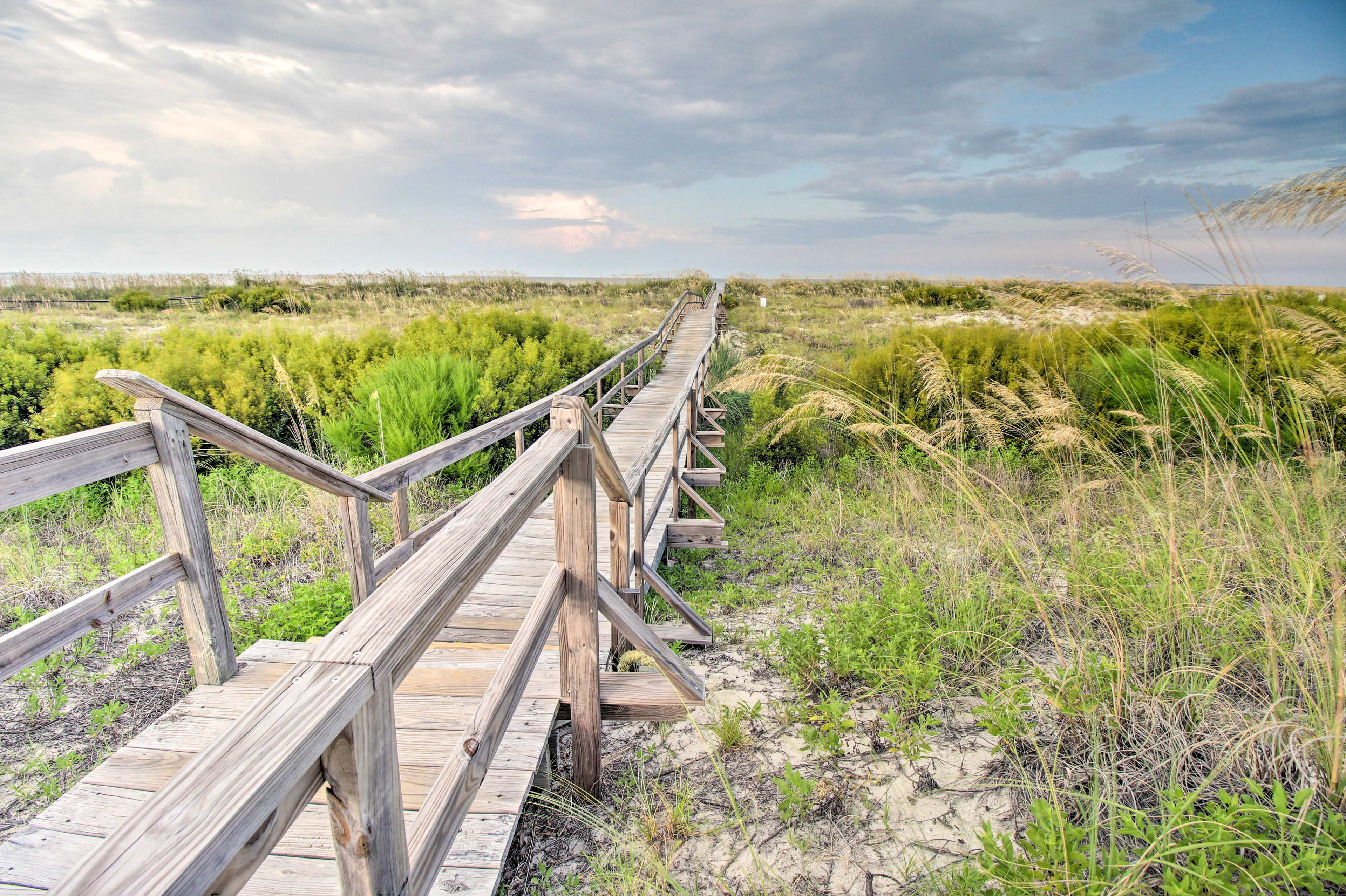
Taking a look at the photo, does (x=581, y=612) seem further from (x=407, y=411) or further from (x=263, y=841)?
(x=407, y=411)

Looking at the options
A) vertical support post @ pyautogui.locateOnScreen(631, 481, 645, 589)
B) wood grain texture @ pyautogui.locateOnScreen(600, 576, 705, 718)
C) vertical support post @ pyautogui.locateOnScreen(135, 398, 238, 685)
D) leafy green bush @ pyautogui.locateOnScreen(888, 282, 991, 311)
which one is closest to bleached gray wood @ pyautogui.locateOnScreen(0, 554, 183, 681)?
vertical support post @ pyautogui.locateOnScreen(135, 398, 238, 685)

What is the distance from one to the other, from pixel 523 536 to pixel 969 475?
442cm

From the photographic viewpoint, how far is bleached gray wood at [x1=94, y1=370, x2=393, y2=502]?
7.07ft

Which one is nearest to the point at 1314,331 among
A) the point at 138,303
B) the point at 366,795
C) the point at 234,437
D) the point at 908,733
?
the point at 908,733

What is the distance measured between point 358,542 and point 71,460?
1.31 m

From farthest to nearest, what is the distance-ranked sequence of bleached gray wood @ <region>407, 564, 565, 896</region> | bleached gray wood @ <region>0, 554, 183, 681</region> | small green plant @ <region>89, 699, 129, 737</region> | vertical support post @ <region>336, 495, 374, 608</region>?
small green plant @ <region>89, 699, 129, 737</region> < vertical support post @ <region>336, 495, 374, 608</region> < bleached gray wood @ <region>0, 554, 183, 681</region> < bleached gray wood @ <region>407, 564, 565, 896</region>

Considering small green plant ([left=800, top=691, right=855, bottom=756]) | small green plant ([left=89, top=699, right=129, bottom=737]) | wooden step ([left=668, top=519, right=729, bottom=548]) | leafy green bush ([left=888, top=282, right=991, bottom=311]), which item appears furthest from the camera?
leafy green bush ([left=888, top=282, right=991, bottom=311])

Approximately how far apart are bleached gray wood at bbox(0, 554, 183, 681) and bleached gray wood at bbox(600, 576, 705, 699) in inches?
58.5

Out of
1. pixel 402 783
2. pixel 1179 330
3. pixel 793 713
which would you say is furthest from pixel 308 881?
pixel 1179 330

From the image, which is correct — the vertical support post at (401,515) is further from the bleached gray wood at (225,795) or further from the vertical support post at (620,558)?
the bleached gray wood at (225,795)

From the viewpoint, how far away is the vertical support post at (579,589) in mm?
2102

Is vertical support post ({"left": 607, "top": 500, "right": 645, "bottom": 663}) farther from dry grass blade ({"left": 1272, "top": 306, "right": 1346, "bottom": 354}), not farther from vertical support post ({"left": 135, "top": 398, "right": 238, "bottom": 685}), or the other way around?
dry grass blade ({"left": 1272, "top": 306, "right": 1346, "bottom": 354})

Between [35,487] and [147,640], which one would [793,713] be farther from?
[147,640]

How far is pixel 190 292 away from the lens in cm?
3006
